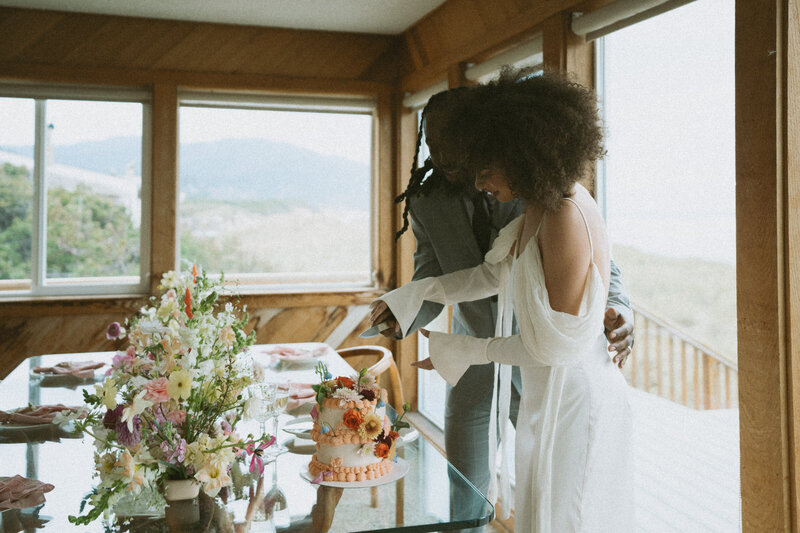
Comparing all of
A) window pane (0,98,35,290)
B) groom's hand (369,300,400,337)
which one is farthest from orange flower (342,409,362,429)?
window pane (0,98,35,290)

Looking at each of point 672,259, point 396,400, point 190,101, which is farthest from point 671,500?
point 190,101

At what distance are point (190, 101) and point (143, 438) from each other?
10.8 ft

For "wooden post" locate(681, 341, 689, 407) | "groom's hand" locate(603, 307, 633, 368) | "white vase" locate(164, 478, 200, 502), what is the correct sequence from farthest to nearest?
"wooden post" locate(681, 341, 689, 407), "groom's hand" locate(603, 307, 633, 368), "white vase" locate(164, 478, 200, 502)

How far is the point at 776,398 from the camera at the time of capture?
1.60m

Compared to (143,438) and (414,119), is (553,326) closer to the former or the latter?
(143,438)

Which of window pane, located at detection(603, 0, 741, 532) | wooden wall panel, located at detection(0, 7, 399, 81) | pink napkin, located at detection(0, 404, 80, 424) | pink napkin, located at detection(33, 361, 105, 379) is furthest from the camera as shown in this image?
wooden wall panel, located at detection(0, 7, 399, 81)

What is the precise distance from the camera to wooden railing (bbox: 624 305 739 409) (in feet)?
13.4

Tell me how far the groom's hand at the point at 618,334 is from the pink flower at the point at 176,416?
99 cm

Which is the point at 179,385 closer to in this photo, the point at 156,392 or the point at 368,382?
the point at 156,392

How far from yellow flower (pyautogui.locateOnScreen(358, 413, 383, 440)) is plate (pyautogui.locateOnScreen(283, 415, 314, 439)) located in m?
0.38

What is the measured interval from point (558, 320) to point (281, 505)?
690mm

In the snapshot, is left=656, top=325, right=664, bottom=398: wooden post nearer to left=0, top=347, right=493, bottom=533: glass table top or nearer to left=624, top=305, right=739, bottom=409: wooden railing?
left=624, top=305, right=739, bottom=409: wooden railing

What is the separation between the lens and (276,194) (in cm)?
451

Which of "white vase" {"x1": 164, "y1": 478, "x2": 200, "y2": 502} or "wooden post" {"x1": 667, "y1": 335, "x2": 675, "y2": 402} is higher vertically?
"white vase" {"x1": 164, "y1": 478, "x2": 200, "y2": 502}
